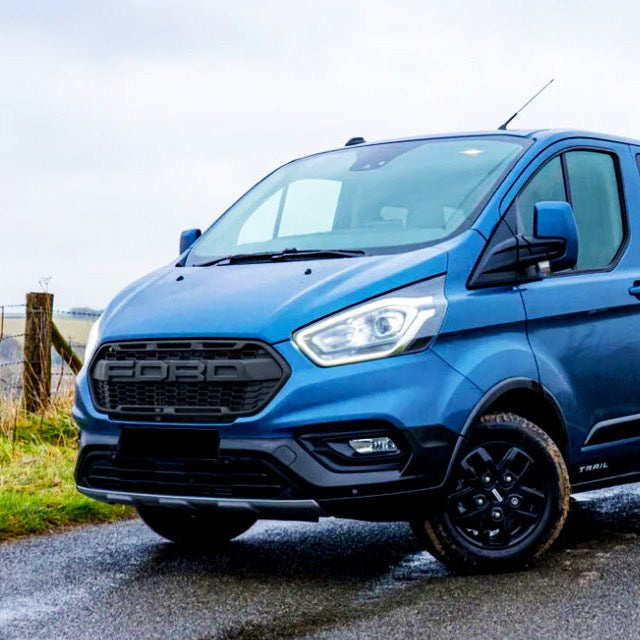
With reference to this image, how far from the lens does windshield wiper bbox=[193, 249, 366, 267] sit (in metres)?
5.49

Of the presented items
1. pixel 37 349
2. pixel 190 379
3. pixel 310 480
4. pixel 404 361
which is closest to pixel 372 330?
pixel 404 361

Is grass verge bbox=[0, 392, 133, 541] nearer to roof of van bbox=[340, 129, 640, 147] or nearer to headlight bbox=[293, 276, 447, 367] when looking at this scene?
headlight bbox=[293, 276, 447, 367]

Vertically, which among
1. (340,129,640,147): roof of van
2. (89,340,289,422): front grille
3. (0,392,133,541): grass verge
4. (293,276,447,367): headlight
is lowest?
(0,392,133,541): grass verge

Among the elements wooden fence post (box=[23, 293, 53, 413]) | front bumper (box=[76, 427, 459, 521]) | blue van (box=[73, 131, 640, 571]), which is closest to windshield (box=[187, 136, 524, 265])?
blue van (box=[73, 131, 640, 571])

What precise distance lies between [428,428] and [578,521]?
2.24m

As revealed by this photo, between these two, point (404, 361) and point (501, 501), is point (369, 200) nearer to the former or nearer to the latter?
point (404, 361)

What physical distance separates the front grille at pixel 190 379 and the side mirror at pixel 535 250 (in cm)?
103

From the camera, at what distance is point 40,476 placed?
27.8 ft

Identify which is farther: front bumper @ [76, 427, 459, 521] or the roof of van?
the roof of van

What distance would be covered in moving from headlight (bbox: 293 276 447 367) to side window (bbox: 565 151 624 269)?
1210 millimetres

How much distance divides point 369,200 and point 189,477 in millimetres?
1770

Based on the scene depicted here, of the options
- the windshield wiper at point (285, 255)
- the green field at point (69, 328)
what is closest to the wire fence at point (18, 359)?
the green field at point (69, 328)

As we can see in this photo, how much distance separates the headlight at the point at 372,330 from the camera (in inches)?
194

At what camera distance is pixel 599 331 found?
583 cm
